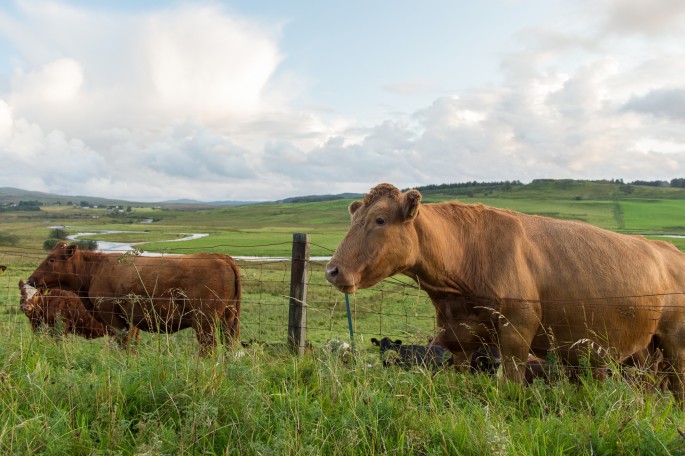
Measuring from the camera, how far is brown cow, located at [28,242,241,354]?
8570mm

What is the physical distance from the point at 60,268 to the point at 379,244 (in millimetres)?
7856

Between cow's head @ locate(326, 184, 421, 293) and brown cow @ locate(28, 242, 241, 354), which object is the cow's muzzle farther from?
brown cow @ locate(28, 242, 241, 354)

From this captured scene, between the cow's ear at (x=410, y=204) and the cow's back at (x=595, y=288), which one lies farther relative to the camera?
the cow's back at (x=595, y=288)

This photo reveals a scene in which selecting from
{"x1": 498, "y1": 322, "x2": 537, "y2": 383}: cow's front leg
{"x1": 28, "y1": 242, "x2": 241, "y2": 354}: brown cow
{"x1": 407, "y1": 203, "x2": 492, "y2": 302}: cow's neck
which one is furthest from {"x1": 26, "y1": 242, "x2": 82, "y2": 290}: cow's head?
{"x1": 498, "y1": 322, "x2": 537, "y2": 383}: cow's front leg

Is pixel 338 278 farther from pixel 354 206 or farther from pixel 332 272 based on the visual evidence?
pixel 354 206

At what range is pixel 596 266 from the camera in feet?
16.7

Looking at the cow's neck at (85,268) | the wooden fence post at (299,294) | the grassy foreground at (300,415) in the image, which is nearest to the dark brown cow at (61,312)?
the cow's neck at (85,268)

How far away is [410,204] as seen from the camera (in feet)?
15.3

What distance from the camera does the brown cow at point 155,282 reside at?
857cm

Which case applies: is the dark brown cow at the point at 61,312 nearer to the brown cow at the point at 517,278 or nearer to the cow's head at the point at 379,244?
the cow's head at the point at 379,244

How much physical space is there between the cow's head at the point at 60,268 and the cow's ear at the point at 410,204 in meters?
7.72

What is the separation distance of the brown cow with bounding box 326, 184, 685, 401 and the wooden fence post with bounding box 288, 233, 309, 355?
1238mm

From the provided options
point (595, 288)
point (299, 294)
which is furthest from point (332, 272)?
point (595, 288)

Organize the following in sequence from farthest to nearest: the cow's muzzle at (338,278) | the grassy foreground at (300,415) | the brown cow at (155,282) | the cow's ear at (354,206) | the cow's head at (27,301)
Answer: the cow's head at (27,301)
the brown cow at (155,282)
the cow's ear at (354,206)
the cow's muzzle at (338,278)
the grassy foreground at (300,415)
